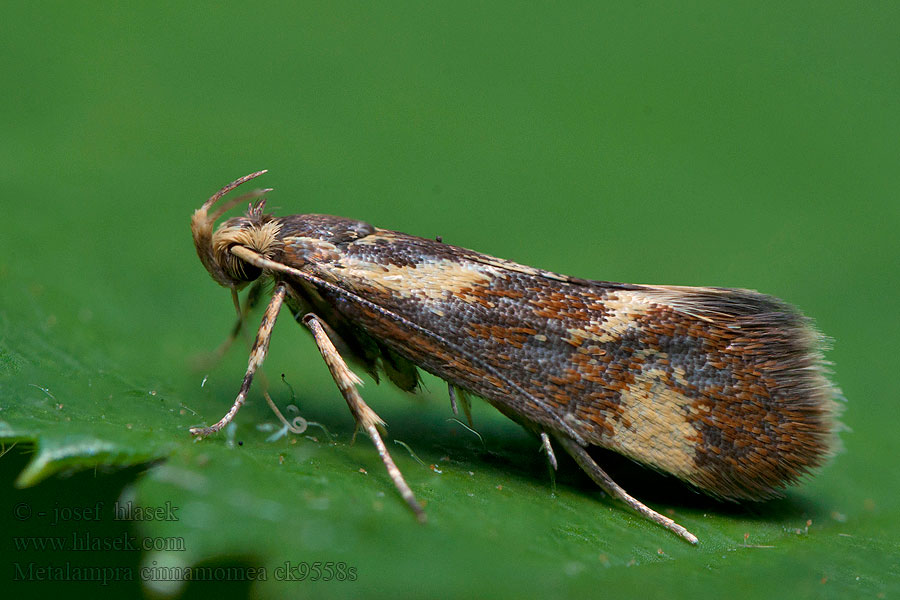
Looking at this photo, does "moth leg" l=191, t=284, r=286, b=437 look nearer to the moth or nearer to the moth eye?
the moth

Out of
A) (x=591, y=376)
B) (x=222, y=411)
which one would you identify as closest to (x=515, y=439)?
(x=591, y=376)

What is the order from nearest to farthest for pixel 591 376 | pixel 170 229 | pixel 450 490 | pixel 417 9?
pixel 450 490 → pixel 591 376 → pixel 170 229 → pixel 417 9

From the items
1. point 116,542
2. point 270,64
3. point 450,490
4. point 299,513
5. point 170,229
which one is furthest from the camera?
point 270,64

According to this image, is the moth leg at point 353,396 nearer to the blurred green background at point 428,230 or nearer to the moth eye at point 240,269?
the blurred green background at point 428,230

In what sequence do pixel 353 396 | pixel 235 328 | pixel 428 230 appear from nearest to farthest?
1. pixel 353 396
2. pixel 235 328
3. pixel 428 230

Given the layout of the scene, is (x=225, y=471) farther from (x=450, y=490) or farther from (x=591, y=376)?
(x=591, y=376)

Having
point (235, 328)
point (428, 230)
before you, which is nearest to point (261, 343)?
point (235, 328)

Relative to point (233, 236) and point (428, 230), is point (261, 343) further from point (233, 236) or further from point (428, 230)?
point (428, 230)
